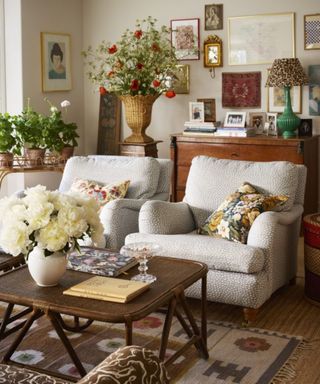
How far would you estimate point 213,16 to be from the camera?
631cm

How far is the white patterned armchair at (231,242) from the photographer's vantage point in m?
3.73

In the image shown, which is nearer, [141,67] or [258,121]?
[141,67]

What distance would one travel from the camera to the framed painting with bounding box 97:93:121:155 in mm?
6875

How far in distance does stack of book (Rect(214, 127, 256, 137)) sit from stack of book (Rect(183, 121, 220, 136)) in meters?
0.07

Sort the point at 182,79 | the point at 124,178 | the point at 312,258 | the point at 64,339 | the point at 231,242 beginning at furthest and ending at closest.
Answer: the point at 182,79 → the point at 124,178 → the point at 312,258 → the point at 231,242 → the point at 64,339

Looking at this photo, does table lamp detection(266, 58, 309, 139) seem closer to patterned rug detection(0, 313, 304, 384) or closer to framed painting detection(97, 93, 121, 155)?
framed painting detection(97, 93, 121, 155)

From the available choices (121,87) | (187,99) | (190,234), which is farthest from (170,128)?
(190,234)

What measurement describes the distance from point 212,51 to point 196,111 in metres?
0.58

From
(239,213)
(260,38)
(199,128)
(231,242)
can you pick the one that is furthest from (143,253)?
(260,38)

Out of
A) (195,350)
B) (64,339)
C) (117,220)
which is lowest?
(195,350)

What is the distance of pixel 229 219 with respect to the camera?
4.03 m

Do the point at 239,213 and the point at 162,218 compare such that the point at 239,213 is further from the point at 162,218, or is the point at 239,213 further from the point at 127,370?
the point at 127,370

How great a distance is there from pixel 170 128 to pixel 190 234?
103 inches

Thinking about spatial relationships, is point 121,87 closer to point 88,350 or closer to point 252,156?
point 252,156
